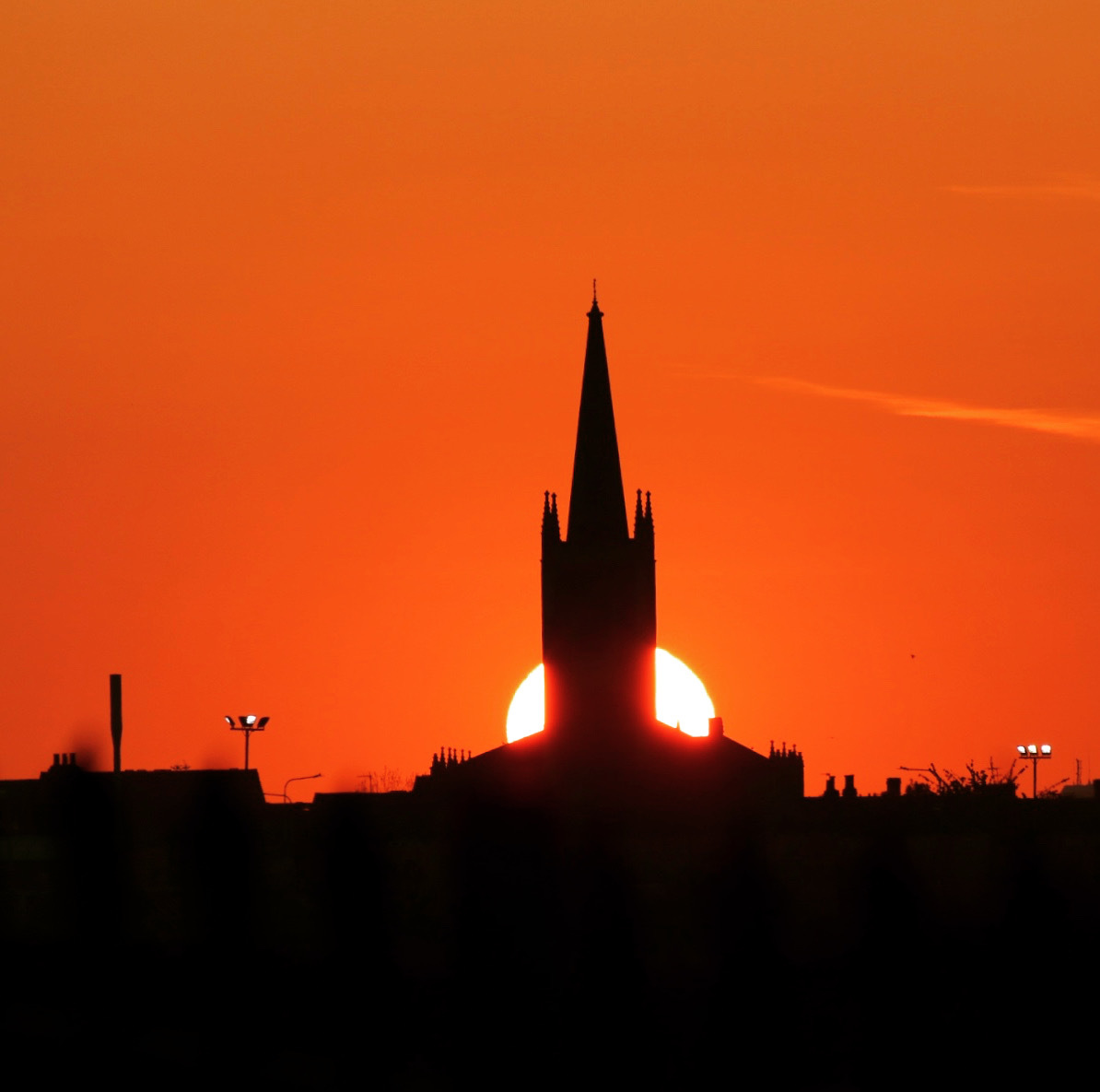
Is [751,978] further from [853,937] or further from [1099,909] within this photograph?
[1099,909]

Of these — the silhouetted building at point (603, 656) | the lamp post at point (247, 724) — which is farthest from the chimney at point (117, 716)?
the silhouetted building at point (603, 656)

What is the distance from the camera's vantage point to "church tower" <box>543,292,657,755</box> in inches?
7372

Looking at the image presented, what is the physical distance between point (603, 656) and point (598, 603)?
3122mm

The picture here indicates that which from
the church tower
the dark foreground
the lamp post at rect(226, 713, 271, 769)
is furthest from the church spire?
the dark foreground

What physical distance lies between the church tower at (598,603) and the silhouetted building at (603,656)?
0.05 metres

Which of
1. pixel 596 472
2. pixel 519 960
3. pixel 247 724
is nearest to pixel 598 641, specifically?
pixel 596 472

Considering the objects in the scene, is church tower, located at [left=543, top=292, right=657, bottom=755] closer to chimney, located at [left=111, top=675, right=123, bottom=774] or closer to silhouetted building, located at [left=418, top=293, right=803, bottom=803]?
silhouetted building, located at [left=418, top=293, right=803, bottom=803]

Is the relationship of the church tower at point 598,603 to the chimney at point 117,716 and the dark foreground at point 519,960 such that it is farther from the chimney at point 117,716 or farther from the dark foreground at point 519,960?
the dark foreground at point 519,960

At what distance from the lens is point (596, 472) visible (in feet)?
624

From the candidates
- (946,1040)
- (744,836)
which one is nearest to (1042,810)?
(744,836)

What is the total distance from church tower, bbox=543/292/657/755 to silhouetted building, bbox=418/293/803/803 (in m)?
0.05

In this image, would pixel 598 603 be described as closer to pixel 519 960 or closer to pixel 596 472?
pixel 596 472

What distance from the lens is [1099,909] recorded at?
250ft

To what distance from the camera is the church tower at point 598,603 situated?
18725cm
